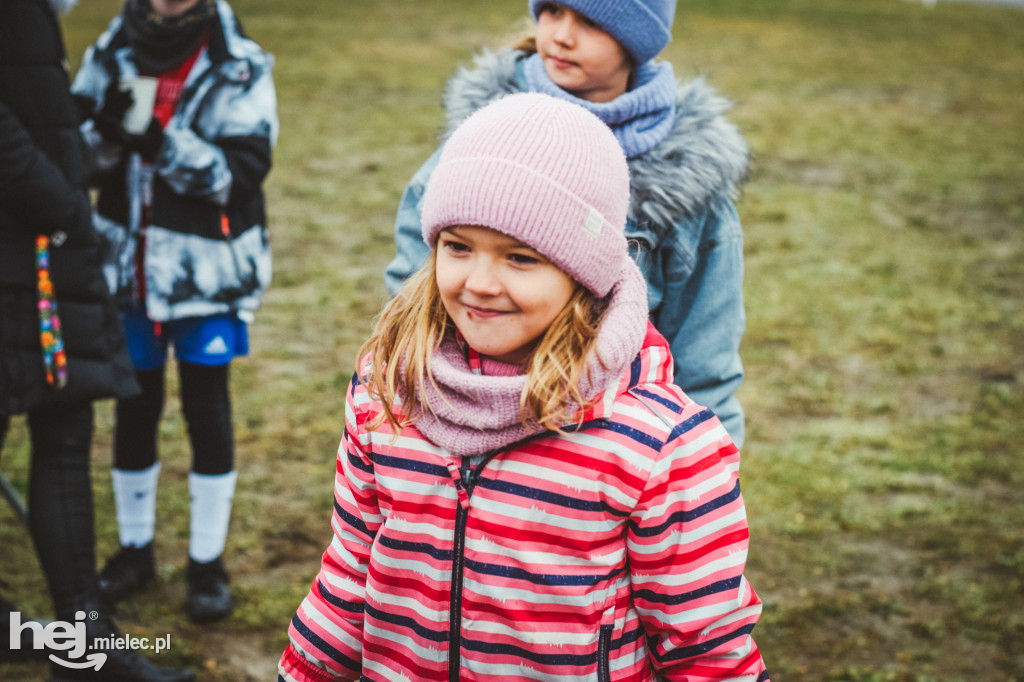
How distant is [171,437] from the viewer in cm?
418

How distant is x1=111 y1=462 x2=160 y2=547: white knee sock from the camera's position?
10.1 ft

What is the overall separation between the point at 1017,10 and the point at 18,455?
18.4 metres

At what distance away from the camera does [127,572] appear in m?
3.13

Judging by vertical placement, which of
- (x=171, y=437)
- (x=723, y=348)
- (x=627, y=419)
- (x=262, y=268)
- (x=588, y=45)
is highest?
(x=588, y=45)

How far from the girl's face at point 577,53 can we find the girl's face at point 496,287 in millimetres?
721

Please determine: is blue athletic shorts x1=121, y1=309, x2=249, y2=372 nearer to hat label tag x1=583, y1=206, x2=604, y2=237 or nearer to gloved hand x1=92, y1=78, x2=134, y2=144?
gloved hand x1=92, y1=78, x2=134, y2=144

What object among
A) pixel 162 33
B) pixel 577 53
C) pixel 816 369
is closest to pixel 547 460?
pixel 577 53

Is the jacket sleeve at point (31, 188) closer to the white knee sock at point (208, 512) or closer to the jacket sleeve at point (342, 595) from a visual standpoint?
the white knee sock at point (208, 512)

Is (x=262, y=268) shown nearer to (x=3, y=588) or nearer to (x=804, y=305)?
(x=3, y=588)

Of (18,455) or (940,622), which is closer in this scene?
(940,622)

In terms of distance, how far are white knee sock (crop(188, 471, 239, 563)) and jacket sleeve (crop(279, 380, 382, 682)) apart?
61.7 inches

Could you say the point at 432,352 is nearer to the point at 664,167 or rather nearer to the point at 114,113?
the point at 664,167

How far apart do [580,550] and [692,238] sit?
2.59 ft

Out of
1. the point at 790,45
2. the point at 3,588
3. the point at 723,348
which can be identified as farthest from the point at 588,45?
the point at 790,45
